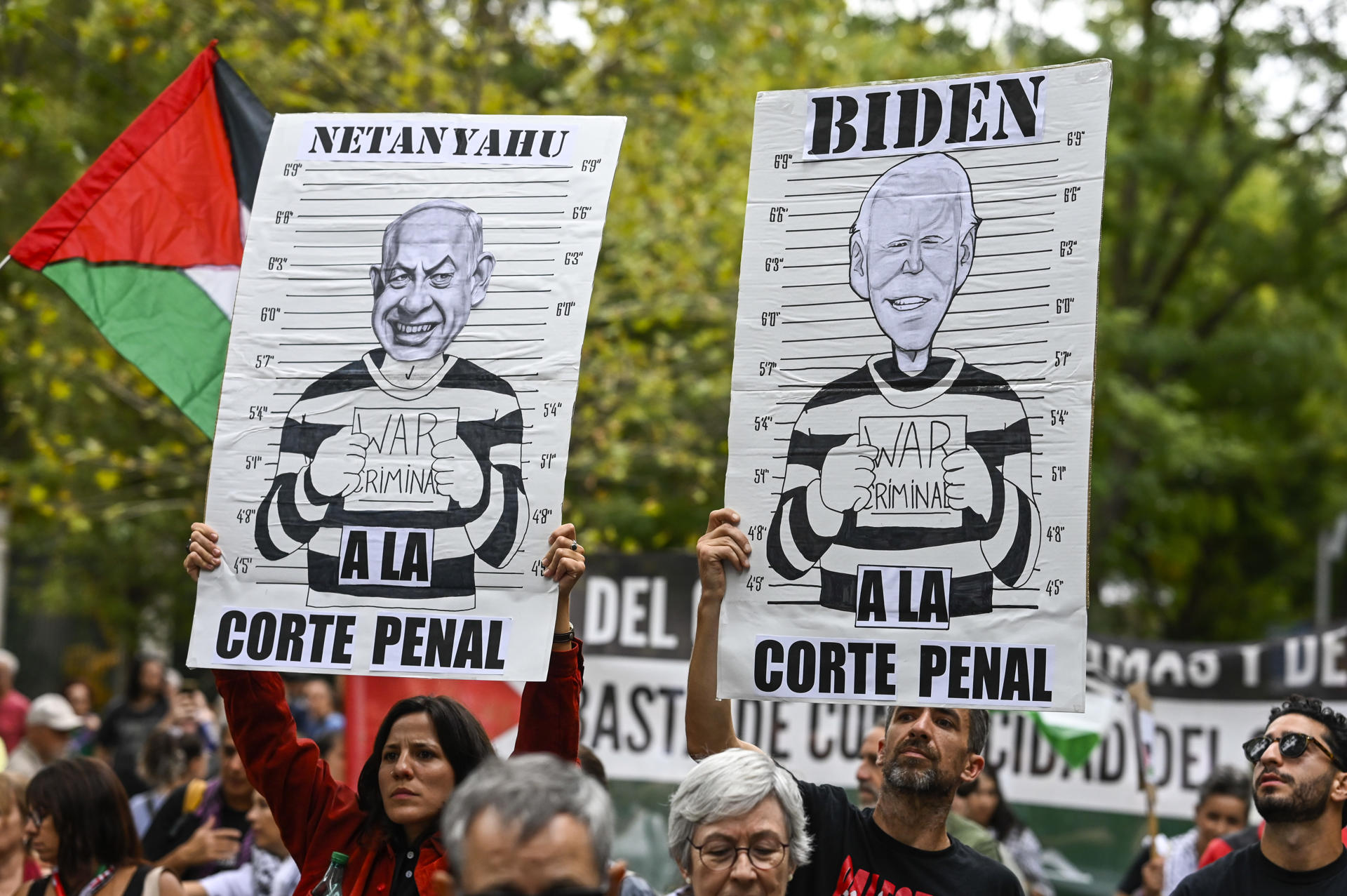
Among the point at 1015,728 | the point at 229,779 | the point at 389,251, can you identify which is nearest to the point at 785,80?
the point at 1015,728

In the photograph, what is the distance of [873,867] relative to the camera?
4047 millimetres

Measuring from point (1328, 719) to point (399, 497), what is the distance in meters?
2.72

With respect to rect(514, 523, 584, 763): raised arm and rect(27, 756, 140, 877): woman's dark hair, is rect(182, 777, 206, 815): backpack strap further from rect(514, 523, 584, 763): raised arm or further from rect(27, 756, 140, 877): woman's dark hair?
rect(514, 523, 584, 763): raised arm

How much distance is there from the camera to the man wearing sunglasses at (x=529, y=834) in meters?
2.33

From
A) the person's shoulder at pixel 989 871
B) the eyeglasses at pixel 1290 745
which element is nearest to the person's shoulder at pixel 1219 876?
the eyeglasses at pixel 1290 745

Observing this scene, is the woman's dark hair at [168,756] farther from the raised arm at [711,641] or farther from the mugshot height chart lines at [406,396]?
the raised arm at [711,641]

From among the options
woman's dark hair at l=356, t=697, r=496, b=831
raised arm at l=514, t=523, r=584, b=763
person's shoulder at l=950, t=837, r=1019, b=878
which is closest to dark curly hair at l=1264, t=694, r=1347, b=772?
person's shoulder at l=950, t=837, r=1019, b=878

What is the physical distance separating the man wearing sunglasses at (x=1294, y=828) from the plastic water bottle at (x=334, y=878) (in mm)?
2258

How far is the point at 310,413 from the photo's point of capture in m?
4.30

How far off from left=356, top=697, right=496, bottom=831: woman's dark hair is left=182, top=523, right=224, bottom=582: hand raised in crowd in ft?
2.15

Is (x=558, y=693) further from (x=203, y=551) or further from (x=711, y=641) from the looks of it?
(x=203, y=551)

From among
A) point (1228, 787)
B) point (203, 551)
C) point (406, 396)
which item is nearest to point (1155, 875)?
point (1228, 787)

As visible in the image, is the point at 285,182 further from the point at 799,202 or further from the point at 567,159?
the point at 799,202

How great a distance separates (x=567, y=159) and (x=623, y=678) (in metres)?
4.85
